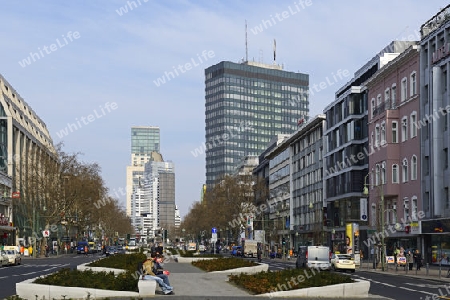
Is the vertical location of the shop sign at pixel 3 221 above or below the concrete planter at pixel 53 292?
above

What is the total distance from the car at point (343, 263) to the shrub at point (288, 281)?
28996mm

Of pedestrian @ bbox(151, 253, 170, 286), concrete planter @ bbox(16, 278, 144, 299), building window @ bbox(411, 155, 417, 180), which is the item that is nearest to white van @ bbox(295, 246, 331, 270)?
building window @ bbox(411, 155, 417, 180)

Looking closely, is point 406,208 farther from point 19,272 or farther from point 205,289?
point 205,289

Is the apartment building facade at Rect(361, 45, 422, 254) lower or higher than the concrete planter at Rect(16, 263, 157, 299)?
higher

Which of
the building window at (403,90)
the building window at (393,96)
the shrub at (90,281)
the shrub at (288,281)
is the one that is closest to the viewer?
the shrub at (90,281)

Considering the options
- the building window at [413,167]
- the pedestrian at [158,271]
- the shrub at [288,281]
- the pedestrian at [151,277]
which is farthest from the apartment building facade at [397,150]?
the pedestrian at [151,277]

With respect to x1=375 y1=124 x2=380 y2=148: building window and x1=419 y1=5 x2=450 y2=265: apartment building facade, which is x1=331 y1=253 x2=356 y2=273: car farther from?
x1=375 y1=124 x2=380 y2=148: building window

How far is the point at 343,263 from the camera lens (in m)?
60.8

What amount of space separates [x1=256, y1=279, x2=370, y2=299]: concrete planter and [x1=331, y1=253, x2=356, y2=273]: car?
32.6m

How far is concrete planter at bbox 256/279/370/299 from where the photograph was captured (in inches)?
1077

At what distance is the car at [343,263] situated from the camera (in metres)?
60.5

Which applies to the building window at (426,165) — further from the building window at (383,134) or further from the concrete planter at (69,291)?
the concrete planter at (69,291)

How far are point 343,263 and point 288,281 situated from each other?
32392 mm

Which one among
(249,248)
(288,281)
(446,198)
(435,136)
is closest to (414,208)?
(446,198)
